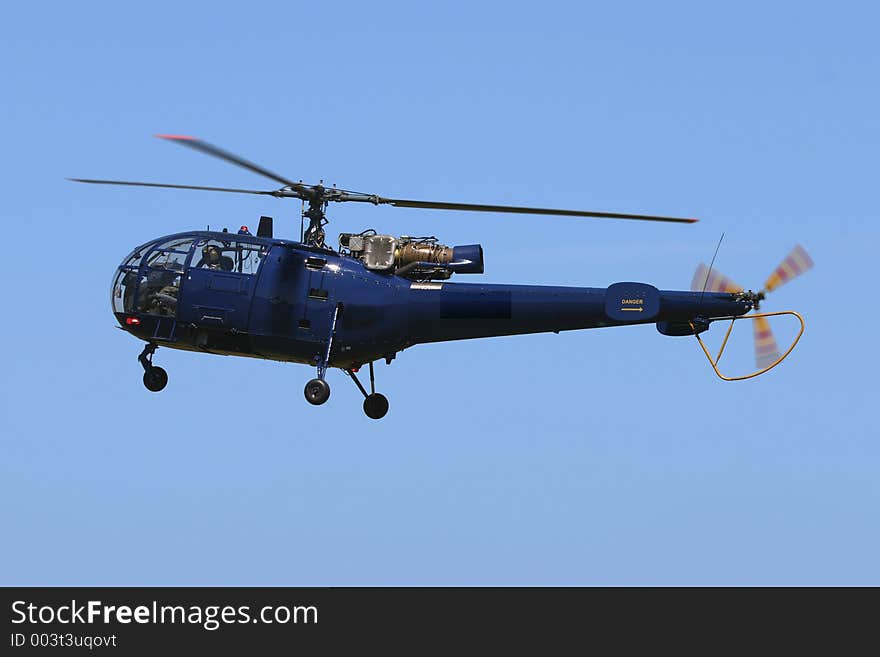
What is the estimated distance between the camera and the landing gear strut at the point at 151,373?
228ft

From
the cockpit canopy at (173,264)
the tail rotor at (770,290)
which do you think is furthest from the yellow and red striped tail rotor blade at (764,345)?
the cockpit canopy at (173,264)

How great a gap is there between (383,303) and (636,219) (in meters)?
7.95

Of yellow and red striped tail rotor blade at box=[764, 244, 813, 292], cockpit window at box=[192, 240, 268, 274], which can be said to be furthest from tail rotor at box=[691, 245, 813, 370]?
cockpit window at box=[192, 240, 268, 274]

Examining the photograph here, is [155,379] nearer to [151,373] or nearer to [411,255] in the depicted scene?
[151,373]

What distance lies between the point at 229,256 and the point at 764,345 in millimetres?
15377

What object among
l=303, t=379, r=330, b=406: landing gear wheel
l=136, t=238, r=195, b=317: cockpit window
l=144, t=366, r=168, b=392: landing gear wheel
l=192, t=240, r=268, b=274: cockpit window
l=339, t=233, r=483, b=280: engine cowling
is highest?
l=339, t=233, r=483, b=280: engine cowling

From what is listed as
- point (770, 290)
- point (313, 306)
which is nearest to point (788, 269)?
point (770, 290)

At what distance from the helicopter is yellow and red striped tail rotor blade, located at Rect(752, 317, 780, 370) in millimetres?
1398

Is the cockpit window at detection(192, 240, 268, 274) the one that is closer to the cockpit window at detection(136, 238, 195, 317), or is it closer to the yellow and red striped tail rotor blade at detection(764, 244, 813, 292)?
the cockpit window at detection(136, 238, 195, 317)

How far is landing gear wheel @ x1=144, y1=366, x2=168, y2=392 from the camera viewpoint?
228ft

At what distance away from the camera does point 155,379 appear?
2734 inches

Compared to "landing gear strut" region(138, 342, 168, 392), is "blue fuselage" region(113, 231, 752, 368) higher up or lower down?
higher up
